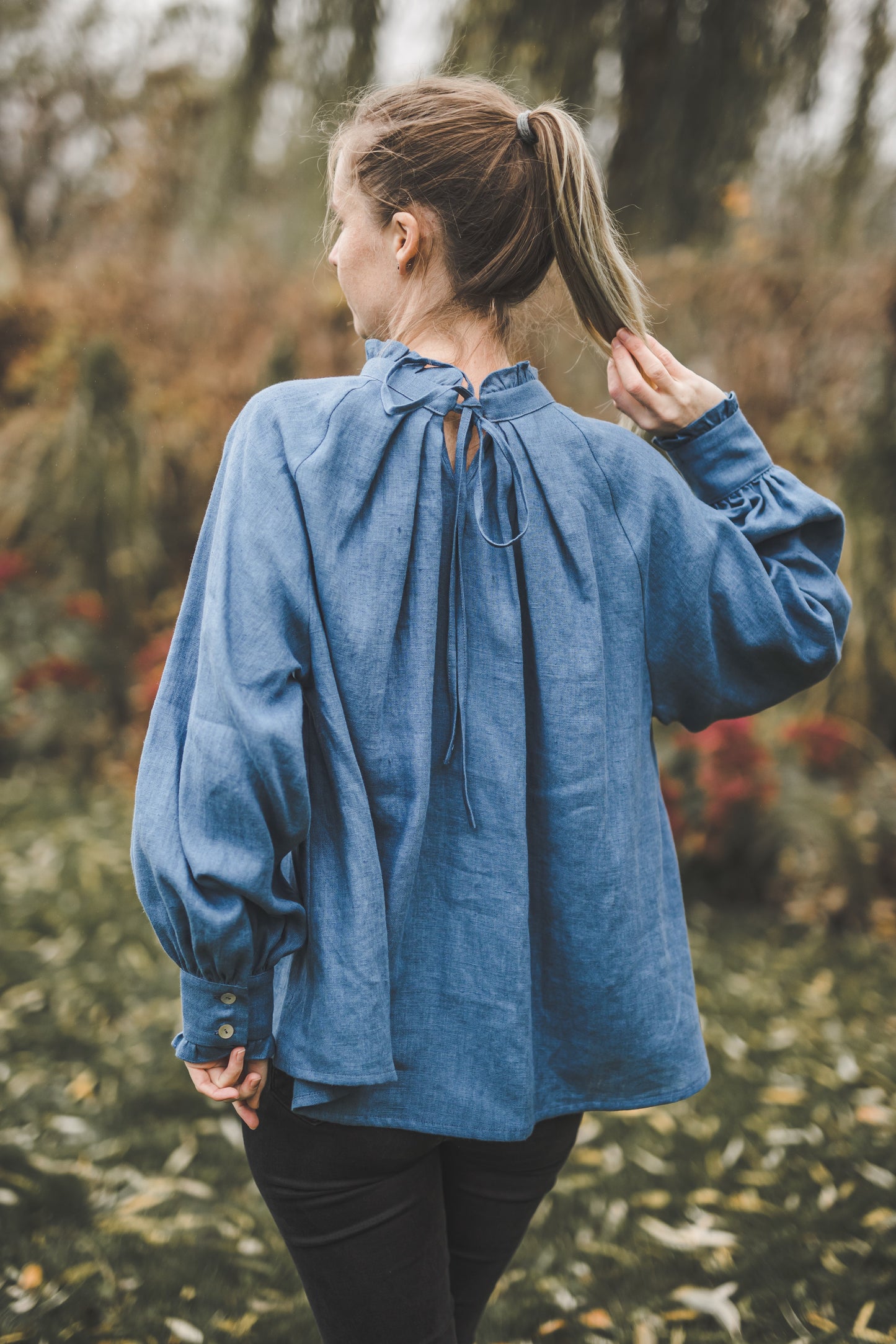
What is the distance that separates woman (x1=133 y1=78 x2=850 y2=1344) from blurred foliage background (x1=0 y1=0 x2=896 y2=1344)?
21 cm

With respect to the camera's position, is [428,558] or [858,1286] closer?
[428,558]

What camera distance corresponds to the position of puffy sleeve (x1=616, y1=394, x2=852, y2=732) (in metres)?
1.11

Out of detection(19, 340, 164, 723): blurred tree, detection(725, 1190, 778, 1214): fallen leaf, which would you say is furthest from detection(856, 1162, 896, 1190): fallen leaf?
detection(19, 340, 164, 723): blurred tree

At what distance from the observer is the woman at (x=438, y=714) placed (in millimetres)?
967

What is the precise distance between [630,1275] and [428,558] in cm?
188

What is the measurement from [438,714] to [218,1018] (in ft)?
1.24

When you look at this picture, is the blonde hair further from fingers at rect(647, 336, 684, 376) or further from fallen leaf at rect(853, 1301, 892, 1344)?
fallen leaf at rect(853, 1301, 892, 1344)

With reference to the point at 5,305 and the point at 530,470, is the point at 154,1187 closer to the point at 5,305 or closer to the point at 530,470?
the point at 530,470

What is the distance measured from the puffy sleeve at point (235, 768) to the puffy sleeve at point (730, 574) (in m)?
0.39

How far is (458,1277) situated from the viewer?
4.09 ft

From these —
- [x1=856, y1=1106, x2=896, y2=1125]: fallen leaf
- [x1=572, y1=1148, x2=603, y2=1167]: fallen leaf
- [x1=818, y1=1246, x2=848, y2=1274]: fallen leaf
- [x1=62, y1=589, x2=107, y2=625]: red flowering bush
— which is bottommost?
[x1=856, y1=1106, x2=896, y2=1125]: fallen leaf

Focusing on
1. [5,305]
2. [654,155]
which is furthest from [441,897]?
[5,305]

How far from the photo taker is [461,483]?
3.43 ft

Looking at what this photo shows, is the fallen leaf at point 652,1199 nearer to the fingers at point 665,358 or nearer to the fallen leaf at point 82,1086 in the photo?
the fallen leaf at point 82,1086
